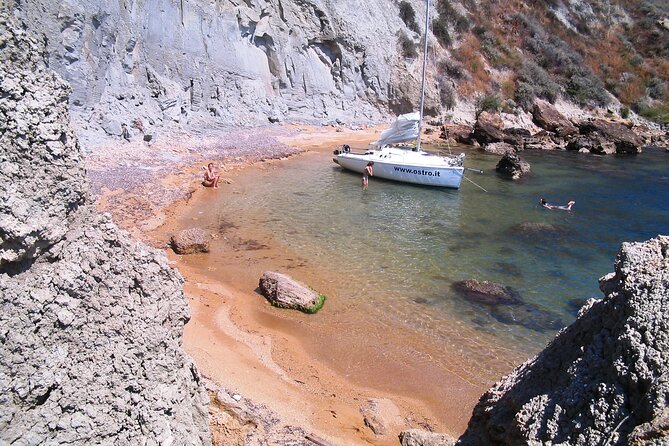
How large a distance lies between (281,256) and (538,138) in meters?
32.9

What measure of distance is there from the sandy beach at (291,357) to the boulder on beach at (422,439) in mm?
207

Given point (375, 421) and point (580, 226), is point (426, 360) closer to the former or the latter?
point (375, 421)

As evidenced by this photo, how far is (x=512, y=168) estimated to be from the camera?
28312mm

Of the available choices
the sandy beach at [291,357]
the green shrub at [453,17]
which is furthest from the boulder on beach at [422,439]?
the green shrub at [453,17]

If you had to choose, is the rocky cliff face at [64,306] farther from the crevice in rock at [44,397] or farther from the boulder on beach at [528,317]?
the boulder on beach at [528,317]

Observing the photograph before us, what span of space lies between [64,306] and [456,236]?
1521cm

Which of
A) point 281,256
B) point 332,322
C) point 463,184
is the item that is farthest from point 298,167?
point 332,322

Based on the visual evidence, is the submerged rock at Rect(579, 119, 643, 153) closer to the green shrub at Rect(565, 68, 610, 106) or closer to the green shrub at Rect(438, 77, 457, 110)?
the green shrub at Rect(438, 77, 457, 110)

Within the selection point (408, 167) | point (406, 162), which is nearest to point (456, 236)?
point (408, 167)

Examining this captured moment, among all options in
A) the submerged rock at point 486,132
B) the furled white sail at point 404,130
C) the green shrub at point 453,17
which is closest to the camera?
the furled white sail at point 404,130

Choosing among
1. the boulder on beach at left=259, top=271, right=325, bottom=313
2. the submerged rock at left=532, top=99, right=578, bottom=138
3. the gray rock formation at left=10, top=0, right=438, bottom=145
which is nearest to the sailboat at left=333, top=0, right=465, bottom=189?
the gray rock formation at left=10, top=0, right=438, bottom=145

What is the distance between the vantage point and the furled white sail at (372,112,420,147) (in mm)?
25609

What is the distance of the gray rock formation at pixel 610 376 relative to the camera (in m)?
2.69

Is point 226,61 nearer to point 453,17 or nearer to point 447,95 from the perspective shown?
point 447,95
